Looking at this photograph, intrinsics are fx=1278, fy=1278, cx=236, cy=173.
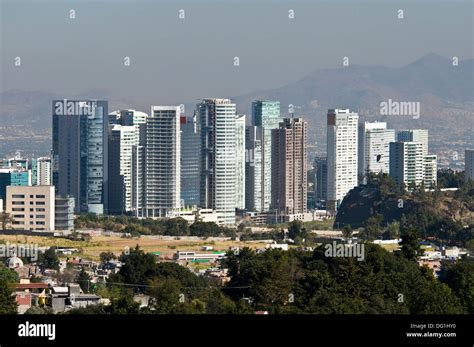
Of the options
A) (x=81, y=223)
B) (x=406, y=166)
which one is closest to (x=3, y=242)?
(x=81, y=223)

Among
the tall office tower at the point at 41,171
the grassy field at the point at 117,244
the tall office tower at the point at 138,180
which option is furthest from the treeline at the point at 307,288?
the tall office tower at the point at 138,180

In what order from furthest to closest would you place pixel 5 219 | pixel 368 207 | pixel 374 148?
pixel 374 148
pixel 368 207
pixel 5 219

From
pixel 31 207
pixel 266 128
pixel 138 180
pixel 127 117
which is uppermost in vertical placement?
pixel 127 117

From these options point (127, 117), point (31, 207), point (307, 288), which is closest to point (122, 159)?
point (127, 117)

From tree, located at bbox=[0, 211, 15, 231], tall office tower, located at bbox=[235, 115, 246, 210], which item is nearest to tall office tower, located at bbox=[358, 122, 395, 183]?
tall office tower, located at bbox=[235, 115, 246, 210]

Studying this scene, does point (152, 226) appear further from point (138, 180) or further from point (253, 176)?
point (253, 176)
